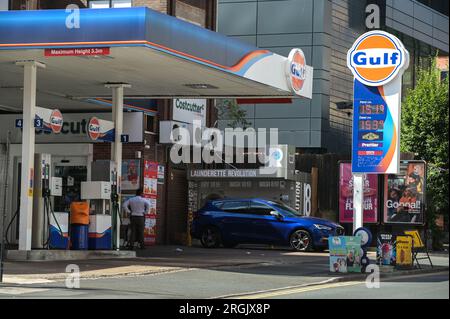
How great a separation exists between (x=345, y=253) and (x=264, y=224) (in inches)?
324

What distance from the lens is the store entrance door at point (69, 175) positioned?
89.4ft

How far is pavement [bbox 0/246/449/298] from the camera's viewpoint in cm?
1466

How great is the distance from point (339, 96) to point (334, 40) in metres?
2.98

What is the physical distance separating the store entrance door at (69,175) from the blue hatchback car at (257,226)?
3.88 meters

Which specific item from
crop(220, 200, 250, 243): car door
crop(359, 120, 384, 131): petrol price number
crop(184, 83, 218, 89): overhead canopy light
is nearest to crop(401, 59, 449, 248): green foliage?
crop(220, 200, 250, 243): car door

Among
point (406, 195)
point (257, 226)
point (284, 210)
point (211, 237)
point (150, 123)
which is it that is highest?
point (150, 123)

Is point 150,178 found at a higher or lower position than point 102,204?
higher

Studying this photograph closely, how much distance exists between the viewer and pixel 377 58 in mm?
20422

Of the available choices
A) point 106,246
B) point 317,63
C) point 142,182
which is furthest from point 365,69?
point 317,63

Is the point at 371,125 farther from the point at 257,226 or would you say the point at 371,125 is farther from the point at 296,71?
the point at 257,226

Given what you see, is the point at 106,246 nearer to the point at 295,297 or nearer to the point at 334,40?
the point at 295,297

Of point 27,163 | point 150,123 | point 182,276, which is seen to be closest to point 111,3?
point 150,123

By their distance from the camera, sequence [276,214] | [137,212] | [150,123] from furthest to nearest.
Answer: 1. [150,123]
2. [276,214]
3. [137,212]

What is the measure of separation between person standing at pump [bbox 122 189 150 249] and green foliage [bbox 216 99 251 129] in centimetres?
1768
